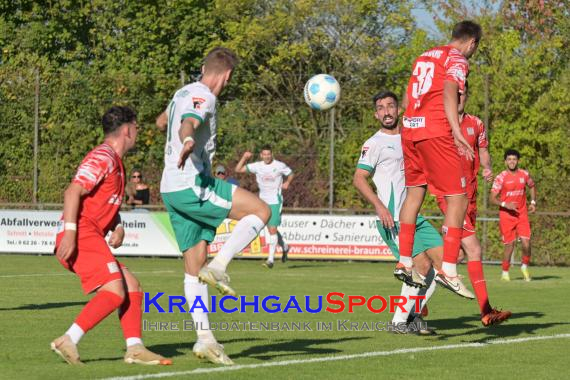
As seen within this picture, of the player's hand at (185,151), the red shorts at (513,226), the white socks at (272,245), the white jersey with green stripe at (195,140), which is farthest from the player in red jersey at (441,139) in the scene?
the white socks at (272,245)

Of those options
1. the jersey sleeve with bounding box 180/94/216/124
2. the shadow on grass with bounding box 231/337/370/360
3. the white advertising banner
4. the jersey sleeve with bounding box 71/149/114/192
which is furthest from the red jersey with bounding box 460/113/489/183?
the white advertising banner

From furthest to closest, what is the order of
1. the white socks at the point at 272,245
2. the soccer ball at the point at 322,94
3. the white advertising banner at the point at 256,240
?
the white advertising banner at the point at 256,240 < the white socks at the point at 272,245 < the soccer ball at the point at 322,94

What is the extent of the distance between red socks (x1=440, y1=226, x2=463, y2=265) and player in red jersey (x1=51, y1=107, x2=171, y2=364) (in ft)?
8.91

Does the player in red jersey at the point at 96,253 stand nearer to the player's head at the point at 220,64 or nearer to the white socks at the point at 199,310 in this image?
the white socks at the point at 199,310

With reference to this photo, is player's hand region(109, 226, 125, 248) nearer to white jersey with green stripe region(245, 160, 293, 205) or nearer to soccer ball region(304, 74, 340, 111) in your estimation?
soccer ball region(304, 74, 340, 111)

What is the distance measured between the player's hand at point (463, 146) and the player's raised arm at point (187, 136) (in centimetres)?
217

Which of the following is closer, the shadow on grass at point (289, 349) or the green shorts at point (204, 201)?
the green shorts at point (204, 201)

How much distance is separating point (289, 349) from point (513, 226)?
12.4 meters

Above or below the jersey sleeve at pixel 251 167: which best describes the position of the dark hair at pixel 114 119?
below

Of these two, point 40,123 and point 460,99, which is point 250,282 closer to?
point 460,99

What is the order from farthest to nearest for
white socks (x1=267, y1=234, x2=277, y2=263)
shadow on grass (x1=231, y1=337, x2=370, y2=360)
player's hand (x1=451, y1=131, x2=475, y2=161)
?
white socks (x1=267, y1=234, x2=277, y2=263), player's hand (x1=451, y1=131, x2=475, y2=161), shadow on grass (x1=231, y1=337, x2=370, y2=360)

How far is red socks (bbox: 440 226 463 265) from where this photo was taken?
9.59 metres

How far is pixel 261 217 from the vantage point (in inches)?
330

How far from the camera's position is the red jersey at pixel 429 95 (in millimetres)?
9656
